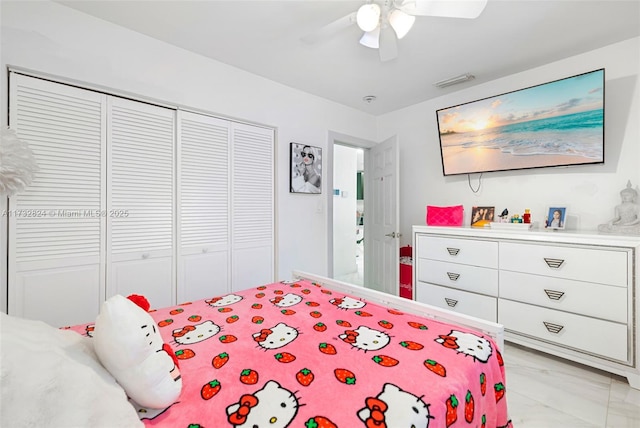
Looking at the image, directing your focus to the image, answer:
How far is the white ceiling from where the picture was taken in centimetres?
192

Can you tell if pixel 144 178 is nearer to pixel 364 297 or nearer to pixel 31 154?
pixel 31 154

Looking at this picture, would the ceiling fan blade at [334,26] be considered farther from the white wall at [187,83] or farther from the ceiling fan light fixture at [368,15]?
the white wall at [187,83]

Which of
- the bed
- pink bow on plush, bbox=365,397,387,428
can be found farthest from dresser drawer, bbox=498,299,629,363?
pink bow on plush, bbox=365,397,387,428

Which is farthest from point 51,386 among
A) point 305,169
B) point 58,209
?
point 305,169

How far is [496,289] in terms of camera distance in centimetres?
244

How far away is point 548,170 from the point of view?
8.70ft

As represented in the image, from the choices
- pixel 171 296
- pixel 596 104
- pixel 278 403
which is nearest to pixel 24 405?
pixel 278 403

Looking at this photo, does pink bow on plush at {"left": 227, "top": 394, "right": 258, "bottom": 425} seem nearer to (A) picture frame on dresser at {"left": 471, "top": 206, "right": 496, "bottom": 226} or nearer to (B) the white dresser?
(B) the white dresser

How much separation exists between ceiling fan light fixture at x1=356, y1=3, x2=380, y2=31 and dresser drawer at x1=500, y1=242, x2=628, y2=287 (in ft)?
6.51

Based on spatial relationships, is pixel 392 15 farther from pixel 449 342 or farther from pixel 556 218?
pixel 556 218

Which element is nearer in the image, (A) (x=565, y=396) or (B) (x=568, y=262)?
(A) (x=565, y=396)

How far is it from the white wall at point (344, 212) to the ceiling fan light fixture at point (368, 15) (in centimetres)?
345

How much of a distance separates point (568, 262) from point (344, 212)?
3.46m

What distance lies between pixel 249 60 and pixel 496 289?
2.98 metres
